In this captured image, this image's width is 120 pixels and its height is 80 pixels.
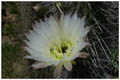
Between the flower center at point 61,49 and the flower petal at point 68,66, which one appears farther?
the flower center at point 61,49

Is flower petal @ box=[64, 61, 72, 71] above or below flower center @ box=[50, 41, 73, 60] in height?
below

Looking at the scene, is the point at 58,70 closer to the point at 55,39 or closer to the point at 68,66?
the point at 68,66

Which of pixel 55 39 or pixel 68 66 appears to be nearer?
pixel 68 66

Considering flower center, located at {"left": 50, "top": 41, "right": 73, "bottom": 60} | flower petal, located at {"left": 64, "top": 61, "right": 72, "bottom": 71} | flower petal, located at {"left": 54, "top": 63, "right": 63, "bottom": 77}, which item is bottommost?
flower petal, located at {"left": 54, "top": 63, "right": 63, "bottom": 77}

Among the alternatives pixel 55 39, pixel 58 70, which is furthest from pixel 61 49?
pixel 58 70

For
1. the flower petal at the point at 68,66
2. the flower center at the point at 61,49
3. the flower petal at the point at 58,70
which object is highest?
the flower center at the point at 61,49

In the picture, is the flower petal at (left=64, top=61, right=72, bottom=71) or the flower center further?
the flower center

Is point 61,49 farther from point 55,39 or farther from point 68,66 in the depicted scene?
point 68,66

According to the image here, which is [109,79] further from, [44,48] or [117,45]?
[44,48]
